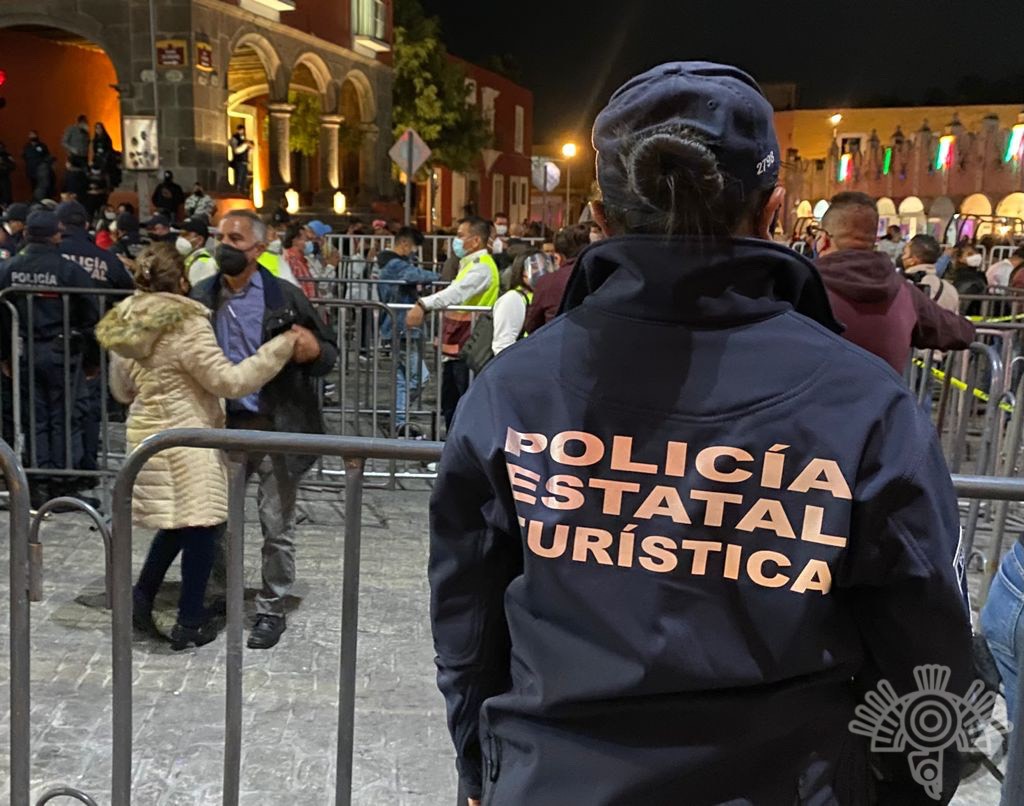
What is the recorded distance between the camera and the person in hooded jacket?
1.39m

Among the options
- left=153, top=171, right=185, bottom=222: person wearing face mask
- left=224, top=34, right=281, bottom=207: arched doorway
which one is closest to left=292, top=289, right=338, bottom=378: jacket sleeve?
left=153, top=171, right=185, bottom=222: person wearing face mask

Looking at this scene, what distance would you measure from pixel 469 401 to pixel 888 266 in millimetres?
3528

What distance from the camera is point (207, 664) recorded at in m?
4.59

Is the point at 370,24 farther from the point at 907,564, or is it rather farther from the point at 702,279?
the point at 907,564

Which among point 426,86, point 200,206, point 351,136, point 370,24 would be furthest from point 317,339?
point 426,86

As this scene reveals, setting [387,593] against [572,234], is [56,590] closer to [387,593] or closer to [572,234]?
[387,593]

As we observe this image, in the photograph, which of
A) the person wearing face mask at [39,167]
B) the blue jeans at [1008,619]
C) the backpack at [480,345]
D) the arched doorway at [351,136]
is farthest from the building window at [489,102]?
the blue jeans at [1008,619]

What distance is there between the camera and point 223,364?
4609 millimetres

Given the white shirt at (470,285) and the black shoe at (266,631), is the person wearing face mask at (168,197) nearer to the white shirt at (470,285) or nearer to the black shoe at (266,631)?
the white shirt at (470,285)

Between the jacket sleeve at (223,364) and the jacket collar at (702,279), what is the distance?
3361 millimetres

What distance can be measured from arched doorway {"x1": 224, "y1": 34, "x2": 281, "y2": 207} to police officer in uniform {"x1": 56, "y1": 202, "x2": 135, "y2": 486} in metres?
16.6

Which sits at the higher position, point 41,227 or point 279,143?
point 279,143

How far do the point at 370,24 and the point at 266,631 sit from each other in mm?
26255

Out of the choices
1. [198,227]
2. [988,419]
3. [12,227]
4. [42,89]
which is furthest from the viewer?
[42,89]
